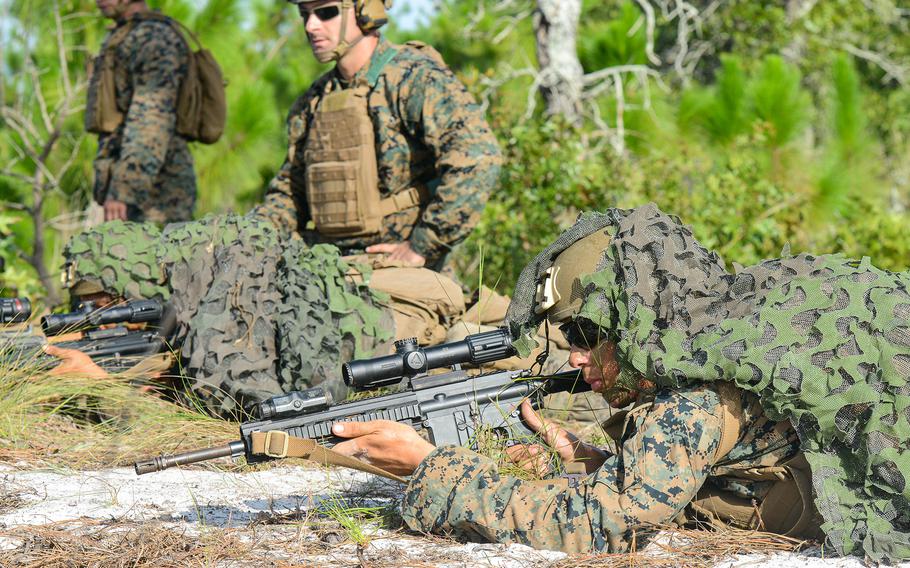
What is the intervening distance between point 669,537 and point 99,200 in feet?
17.0

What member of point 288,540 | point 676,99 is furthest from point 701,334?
point 676,99

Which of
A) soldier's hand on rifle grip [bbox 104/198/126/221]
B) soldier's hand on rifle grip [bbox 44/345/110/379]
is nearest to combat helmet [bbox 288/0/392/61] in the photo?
soldier's hand on rifle grip [bbox 44/345/110/379]

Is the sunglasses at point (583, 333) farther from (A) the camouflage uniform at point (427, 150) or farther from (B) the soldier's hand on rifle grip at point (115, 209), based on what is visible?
(B) the soldier's hand on rifle grip at point (115, 209)

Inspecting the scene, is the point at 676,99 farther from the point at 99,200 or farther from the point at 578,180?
the point at 99,200

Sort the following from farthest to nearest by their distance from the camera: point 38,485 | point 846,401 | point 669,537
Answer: point 38,485, point 669,537, point 846,401

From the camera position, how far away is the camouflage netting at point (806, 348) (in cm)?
260

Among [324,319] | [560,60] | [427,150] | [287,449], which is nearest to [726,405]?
[287,449]

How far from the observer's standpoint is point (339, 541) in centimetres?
302

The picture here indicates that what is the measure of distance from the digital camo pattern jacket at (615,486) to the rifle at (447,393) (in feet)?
1.48

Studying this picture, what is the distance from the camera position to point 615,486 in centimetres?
266

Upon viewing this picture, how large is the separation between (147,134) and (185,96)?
415 millimetres

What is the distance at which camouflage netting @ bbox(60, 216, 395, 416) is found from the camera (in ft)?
14.6

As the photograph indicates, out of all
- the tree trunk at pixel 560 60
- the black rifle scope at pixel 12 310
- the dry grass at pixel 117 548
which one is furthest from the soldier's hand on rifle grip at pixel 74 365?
the tree trunk at pixel 560 60

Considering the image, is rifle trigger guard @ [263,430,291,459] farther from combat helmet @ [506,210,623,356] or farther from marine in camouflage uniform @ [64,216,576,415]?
marine in camouflage uniform @ [64,216,576,415]
